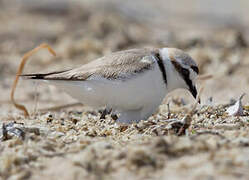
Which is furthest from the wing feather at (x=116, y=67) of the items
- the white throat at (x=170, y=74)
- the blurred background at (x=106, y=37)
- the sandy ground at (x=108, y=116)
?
the blurred background at (x=106, y=37)

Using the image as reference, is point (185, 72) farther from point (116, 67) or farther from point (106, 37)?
point (106, 37)

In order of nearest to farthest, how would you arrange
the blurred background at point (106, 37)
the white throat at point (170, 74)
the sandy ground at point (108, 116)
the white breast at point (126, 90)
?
the sandy ground at point (108, 116), the white breast at point (126, 90), the white throat at point (170, 74), the blurred background at point (106, 37)

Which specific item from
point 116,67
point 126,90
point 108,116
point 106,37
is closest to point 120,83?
point 126,90

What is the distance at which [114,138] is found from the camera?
343cm

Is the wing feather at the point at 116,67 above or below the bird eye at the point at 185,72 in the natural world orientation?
above

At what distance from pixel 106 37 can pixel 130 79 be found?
6.18 meters

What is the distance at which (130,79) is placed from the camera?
3893 millimetres

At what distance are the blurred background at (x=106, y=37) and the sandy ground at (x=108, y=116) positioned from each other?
0.07 feet

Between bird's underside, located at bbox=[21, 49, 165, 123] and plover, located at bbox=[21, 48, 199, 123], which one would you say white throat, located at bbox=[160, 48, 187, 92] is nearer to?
plover, located at bbox=[21, 48, 199, 123]

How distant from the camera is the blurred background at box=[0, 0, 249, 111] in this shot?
7343 millimetres

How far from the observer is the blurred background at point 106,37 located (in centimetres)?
734

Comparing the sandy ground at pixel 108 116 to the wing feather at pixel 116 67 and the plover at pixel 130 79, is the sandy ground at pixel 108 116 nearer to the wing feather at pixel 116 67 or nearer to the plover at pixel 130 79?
the plover at pixel 130 79

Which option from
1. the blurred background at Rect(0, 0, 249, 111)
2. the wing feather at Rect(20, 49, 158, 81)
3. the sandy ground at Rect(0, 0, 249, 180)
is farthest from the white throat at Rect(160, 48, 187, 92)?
the blurred background at Rect(0, 0, 249, 111)

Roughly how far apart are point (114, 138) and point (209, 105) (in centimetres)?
143
